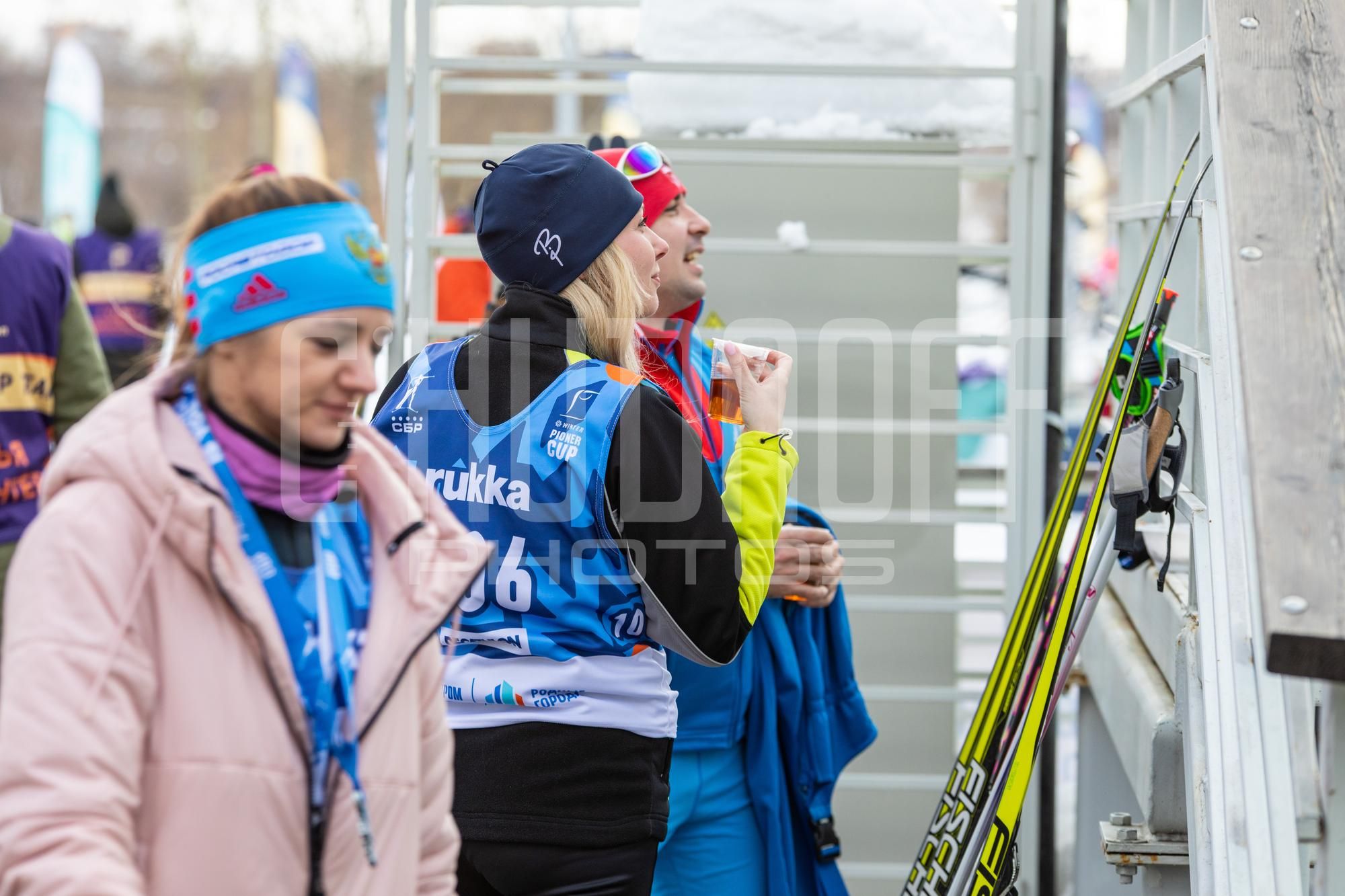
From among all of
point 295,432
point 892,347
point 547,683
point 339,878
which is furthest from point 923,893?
point 892,347

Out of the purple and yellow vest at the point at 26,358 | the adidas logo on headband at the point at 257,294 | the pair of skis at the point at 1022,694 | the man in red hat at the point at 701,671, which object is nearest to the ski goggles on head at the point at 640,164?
the man in red hat at the point at 701,671

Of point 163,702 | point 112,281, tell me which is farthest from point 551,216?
point 112,281

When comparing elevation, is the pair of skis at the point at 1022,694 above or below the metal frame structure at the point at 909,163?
below

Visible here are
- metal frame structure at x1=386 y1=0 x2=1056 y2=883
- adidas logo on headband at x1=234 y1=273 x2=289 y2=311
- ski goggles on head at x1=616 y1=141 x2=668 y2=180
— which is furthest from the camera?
metal frame structure at x1=386 y1=0 x2=1056 y2=883

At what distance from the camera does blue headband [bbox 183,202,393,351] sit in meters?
1.67

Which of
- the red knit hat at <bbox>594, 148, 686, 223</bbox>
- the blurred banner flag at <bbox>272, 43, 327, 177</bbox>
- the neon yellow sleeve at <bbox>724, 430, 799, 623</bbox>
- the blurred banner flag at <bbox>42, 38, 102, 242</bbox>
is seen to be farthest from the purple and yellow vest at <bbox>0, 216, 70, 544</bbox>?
the blurred banner flag at <bbox>272, 43, 327, 177</bbox>

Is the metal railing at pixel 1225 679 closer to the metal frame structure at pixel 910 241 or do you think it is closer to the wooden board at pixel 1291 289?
the wooden board at pixel 1291 289

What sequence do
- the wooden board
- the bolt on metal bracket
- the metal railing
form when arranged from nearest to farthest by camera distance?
the wooden board
the metal railing
the bolt on metal bracket

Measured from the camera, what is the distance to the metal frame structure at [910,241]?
4.36 meters

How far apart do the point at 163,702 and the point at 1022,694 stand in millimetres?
1655

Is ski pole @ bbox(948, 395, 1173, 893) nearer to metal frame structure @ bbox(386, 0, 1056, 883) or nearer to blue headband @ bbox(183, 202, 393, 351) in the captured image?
blue headband @ bbox(183, 202, 393, 351)

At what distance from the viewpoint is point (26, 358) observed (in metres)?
4.05

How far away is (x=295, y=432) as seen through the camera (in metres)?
1.68

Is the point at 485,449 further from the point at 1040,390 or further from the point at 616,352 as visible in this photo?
the point at 1040,390
